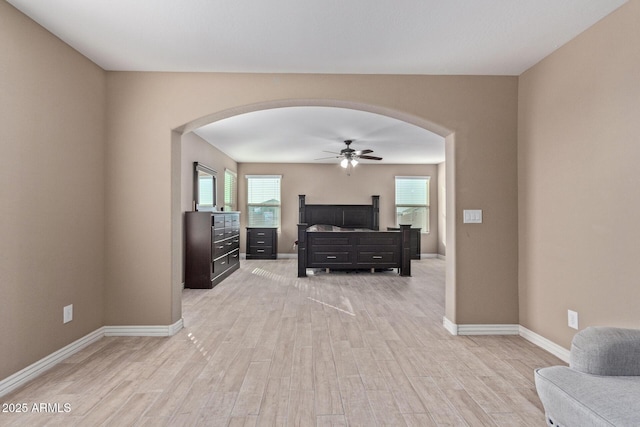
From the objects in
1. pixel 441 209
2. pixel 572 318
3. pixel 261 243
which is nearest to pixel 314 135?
pixel 261 243

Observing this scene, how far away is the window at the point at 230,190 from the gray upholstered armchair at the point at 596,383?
6.58 m

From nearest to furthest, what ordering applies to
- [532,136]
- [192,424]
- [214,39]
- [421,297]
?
[192,424]
[214,39]
[532,136]
[421,297]

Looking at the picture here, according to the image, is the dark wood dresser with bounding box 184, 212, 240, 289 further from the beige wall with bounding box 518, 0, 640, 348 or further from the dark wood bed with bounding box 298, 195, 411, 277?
the beige wall with bounding box 518, 0, 640, 348

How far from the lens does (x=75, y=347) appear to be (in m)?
2.71

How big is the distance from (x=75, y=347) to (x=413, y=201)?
7.65 metres

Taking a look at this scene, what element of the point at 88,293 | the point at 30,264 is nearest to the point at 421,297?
the point at 88,293

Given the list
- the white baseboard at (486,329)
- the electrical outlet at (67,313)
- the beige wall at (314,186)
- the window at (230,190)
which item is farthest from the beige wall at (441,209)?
the electrical outlet at (67,313)

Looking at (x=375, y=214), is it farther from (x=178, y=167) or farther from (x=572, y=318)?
(x=572, y=318)

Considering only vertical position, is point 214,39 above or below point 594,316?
above

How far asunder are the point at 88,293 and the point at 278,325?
5.46 ft

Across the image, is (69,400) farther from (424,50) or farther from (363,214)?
(363,214)

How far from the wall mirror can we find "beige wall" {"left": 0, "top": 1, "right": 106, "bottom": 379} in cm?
252

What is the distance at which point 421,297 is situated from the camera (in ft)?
14.9

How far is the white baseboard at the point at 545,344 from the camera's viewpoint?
8.51ft
